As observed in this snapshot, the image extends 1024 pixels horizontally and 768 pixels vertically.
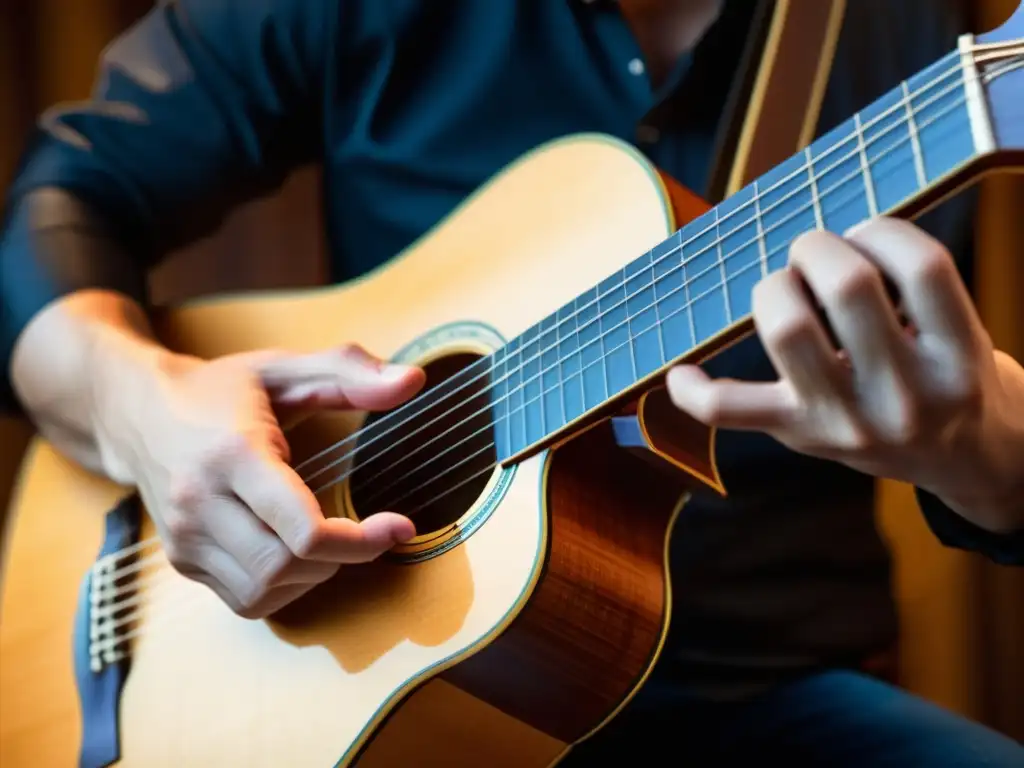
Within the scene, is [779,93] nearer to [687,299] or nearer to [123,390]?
[687,299]

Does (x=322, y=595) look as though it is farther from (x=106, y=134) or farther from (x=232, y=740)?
(x=106, y=134)

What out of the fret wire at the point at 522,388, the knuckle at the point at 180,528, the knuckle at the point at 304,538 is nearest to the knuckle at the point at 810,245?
the fret wire at the point at 522,388

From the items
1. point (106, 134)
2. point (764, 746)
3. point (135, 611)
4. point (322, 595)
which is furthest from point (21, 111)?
point (764, 746)

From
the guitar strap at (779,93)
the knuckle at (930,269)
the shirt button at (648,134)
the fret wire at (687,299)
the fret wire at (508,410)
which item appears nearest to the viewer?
the knuckle at (930,269)

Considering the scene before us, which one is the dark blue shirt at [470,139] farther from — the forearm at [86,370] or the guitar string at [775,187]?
the guitar string at [775,187]

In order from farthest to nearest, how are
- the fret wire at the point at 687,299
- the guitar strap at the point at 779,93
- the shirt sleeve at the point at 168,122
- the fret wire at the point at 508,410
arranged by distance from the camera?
the shirt sleeve at the point at 168,122, the guitar strap at the point at 779,93, the fret wire at the point at 508,410, the fret wire at the point at 687,299

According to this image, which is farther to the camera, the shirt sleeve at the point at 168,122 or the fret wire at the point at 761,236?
the shirt sleeve at the point at 168,122

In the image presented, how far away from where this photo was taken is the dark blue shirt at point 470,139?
0.85 metres

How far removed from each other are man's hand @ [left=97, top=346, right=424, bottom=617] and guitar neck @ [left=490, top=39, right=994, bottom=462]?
100 mm

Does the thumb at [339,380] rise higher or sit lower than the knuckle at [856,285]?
lower

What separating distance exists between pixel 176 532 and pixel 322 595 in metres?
0.11

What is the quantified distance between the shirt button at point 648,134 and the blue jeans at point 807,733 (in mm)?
496

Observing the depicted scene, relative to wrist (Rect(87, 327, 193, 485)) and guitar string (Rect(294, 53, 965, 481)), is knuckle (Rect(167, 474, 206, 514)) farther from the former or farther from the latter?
guitar string (Rect(294, 53, 965, 481))

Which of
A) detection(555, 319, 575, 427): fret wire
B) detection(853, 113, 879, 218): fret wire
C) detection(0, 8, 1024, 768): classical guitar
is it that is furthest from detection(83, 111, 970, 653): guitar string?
detection(853, 113, 879, 218): fret wire
